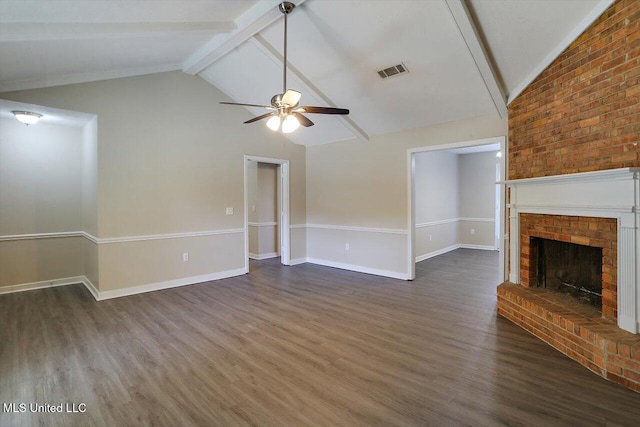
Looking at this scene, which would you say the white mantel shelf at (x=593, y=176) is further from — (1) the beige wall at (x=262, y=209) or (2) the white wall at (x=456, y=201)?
(1) the beige wall at (x=262, y=209)

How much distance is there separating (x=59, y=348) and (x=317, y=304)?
2653mm

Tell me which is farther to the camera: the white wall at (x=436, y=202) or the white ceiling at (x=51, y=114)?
the white wall at (x=436, y=202)

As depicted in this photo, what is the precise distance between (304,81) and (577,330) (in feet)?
14.0

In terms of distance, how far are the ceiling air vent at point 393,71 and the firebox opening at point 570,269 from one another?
2.58m

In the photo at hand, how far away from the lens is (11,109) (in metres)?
3.95

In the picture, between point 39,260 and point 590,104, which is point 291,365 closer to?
point 590,104

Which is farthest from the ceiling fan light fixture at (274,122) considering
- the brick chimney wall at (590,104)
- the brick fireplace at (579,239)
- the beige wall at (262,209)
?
the beige wall at (262,209)

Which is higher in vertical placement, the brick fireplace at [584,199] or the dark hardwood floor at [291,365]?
the brick fireplace at [584,199]

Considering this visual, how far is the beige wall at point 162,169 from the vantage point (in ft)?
13.8

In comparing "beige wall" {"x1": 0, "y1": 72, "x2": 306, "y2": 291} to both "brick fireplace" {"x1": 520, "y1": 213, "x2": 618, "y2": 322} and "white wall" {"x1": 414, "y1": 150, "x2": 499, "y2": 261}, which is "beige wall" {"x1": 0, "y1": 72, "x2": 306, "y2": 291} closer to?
"white wall" {"x1": 414, "y1": 150, "x2": 499, "y2": 261}

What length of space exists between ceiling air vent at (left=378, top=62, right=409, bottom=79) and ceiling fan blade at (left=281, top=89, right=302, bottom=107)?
1662 mm

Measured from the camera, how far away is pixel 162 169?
468cm

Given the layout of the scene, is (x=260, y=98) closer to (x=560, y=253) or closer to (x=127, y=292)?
(x=127, y=292)

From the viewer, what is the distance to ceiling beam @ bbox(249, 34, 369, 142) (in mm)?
4008
